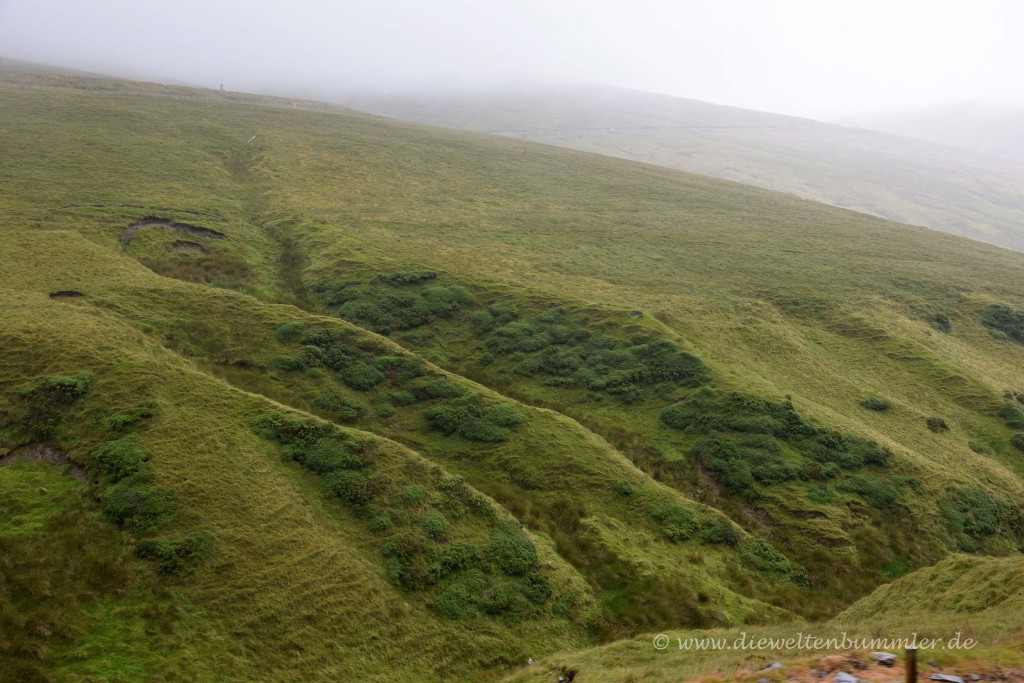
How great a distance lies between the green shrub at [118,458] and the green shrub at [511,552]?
13013 mm

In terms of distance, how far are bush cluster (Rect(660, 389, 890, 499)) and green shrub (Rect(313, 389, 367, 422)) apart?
1716 centimetres

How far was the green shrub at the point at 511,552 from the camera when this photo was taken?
20953mm

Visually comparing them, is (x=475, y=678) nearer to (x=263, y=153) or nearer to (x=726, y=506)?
(x=726, y=506)

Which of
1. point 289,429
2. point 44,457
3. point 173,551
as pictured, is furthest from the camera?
point 289,429

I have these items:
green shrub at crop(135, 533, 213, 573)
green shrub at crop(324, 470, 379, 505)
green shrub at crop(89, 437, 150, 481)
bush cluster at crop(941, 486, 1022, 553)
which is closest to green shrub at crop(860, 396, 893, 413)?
bush cluster at crop(941, 486, 1022, 553)

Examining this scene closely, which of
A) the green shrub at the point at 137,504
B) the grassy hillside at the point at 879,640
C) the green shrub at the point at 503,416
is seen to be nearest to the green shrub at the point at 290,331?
the green shrub at the point at 503,416

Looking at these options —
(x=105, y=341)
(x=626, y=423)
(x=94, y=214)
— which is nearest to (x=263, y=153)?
(x=94, y=214)

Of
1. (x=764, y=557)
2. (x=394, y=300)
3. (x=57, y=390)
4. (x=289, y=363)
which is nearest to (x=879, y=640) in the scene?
(x=764, y=557)

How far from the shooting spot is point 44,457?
21.0 m

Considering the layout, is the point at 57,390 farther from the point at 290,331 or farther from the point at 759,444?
the point at 759,444

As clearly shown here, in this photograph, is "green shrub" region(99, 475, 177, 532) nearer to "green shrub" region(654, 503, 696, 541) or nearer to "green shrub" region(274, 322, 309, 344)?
"green shrub" region(274, 322, 309, 344)

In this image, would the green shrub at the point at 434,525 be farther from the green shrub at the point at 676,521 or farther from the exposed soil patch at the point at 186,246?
the exposed soil patch at the point at 186,246

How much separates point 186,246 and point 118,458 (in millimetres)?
31559

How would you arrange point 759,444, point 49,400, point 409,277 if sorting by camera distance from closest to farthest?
point 49,400
point 759,444
point 409,277
